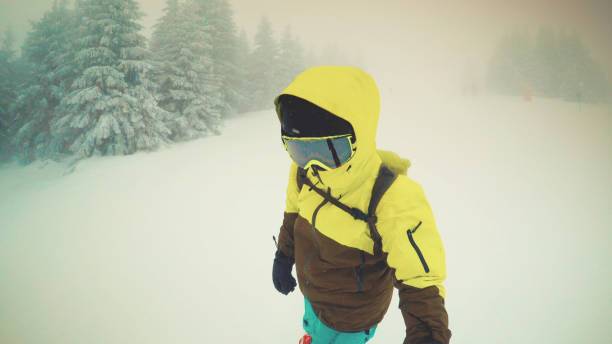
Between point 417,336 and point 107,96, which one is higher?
point 107,96

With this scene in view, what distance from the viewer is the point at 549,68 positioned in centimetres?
1945

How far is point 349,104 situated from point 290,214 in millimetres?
994

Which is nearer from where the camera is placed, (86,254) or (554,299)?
(554,299)

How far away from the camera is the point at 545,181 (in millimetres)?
5289

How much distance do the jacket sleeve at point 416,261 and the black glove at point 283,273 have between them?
97 centimetres

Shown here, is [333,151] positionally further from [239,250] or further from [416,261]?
[239,250]

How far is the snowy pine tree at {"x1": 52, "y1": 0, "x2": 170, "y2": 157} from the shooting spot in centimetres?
749

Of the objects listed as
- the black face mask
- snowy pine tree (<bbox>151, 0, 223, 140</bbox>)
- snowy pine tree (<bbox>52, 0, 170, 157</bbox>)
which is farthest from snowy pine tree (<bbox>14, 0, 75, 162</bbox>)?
the black face mask

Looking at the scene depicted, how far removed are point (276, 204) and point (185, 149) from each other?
5.22 m

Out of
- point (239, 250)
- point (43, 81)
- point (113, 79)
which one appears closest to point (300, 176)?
point (239, 250)

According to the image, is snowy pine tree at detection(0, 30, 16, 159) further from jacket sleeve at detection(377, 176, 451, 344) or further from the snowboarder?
jacket sleeve at detection(377, 176, 451, 344)

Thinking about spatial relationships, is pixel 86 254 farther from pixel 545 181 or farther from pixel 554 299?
pixel 545 181

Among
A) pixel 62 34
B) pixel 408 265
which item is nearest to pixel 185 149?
pixel 62 34

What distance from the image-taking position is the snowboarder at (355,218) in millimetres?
975
